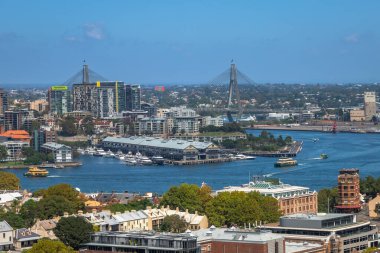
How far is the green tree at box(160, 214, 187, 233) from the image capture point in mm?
16266

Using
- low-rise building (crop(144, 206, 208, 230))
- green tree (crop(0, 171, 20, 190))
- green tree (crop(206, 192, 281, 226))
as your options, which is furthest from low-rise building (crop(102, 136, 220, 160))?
low-rise building (crop(144, 206, 208, 230))

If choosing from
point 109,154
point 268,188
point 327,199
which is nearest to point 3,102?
point 109,154

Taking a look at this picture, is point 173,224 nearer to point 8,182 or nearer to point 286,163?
point 8,182

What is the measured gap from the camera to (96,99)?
175ft

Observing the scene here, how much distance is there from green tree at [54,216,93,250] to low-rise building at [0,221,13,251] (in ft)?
1.70

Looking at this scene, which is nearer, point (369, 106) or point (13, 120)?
point (13, 120)

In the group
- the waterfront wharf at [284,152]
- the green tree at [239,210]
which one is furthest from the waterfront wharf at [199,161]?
the green tree at [239,210]

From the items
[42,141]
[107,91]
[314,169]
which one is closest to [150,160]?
[42,141]

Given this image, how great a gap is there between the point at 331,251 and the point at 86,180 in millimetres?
15842

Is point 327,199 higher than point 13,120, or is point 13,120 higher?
point 13,120

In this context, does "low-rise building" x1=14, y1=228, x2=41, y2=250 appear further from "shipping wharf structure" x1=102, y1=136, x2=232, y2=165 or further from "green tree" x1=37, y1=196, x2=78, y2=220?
"shipping wharf structure" x1=102, y1=136, x2=232, y2=165

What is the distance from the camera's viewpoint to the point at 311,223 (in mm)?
14328

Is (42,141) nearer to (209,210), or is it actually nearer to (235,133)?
(235,133)

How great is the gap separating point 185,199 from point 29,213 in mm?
2307
